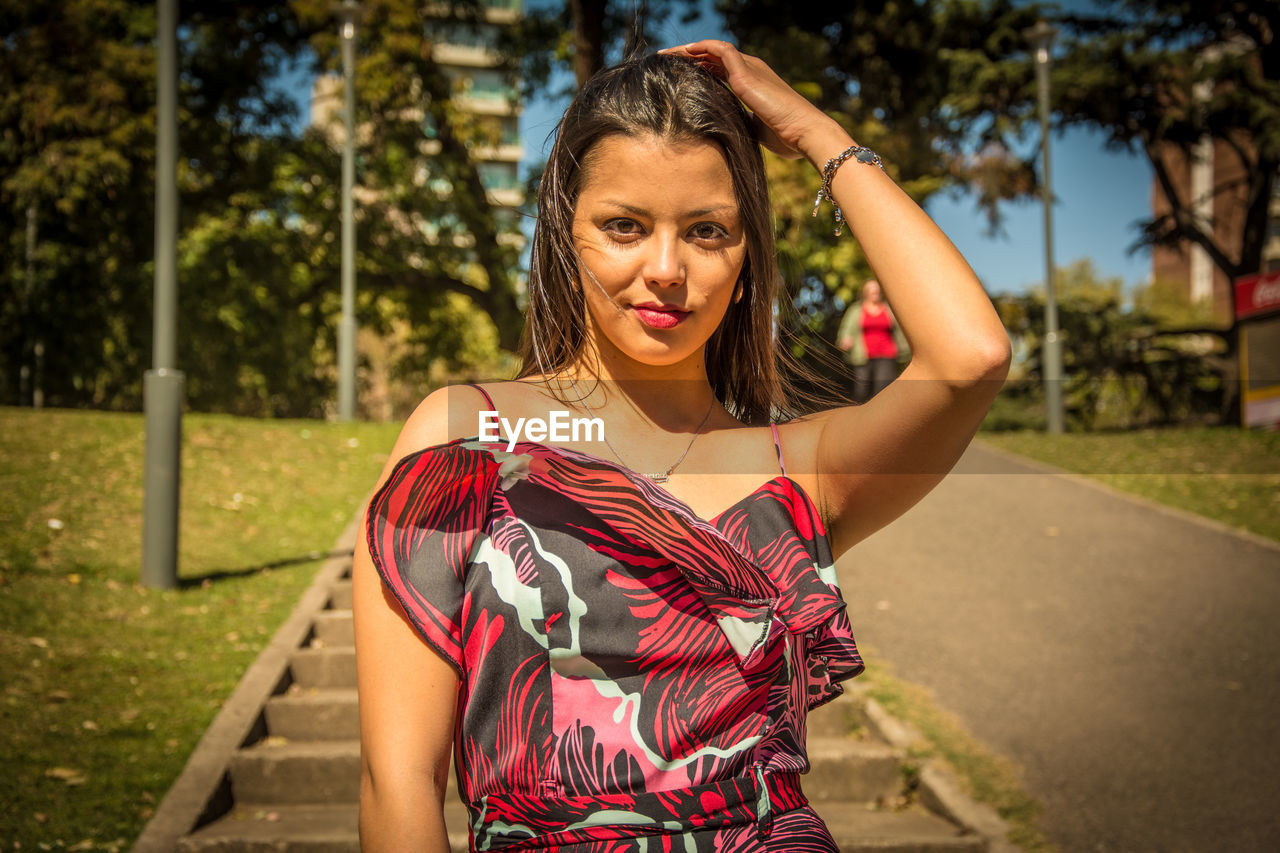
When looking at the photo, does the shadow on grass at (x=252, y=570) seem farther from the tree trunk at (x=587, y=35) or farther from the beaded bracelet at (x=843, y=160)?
the beaded bracelet at (x=843, y=160)

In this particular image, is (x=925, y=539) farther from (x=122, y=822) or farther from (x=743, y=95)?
(x=743, y=95)

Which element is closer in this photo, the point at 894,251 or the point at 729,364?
the point at 894,251

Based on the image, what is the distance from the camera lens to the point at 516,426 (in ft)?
4.47

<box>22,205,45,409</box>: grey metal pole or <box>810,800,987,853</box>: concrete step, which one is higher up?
<box>22,205,45,409</box>: grey metal pole

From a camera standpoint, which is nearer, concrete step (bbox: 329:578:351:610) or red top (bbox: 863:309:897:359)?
concrete step (bbox: 329:578:351:610)

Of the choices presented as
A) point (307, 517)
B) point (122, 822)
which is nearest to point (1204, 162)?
point (307, 517)

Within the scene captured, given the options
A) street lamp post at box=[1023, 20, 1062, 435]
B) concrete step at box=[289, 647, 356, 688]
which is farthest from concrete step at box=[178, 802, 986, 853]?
street lamp post at box=[1023, 20, 1062, 435]

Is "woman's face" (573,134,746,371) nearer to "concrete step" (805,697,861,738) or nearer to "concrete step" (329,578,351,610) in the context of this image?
"concrete step" (805,697,861,738)

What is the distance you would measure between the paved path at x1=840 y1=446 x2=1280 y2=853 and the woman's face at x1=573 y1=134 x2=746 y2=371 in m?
4.10

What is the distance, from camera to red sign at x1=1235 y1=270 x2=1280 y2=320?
13.9 metres

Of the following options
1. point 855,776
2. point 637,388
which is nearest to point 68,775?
point 855,776

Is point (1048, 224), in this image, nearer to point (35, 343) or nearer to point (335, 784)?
point (335, 784)

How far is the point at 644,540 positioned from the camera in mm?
1265

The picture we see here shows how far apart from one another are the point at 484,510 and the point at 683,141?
0.57 m
